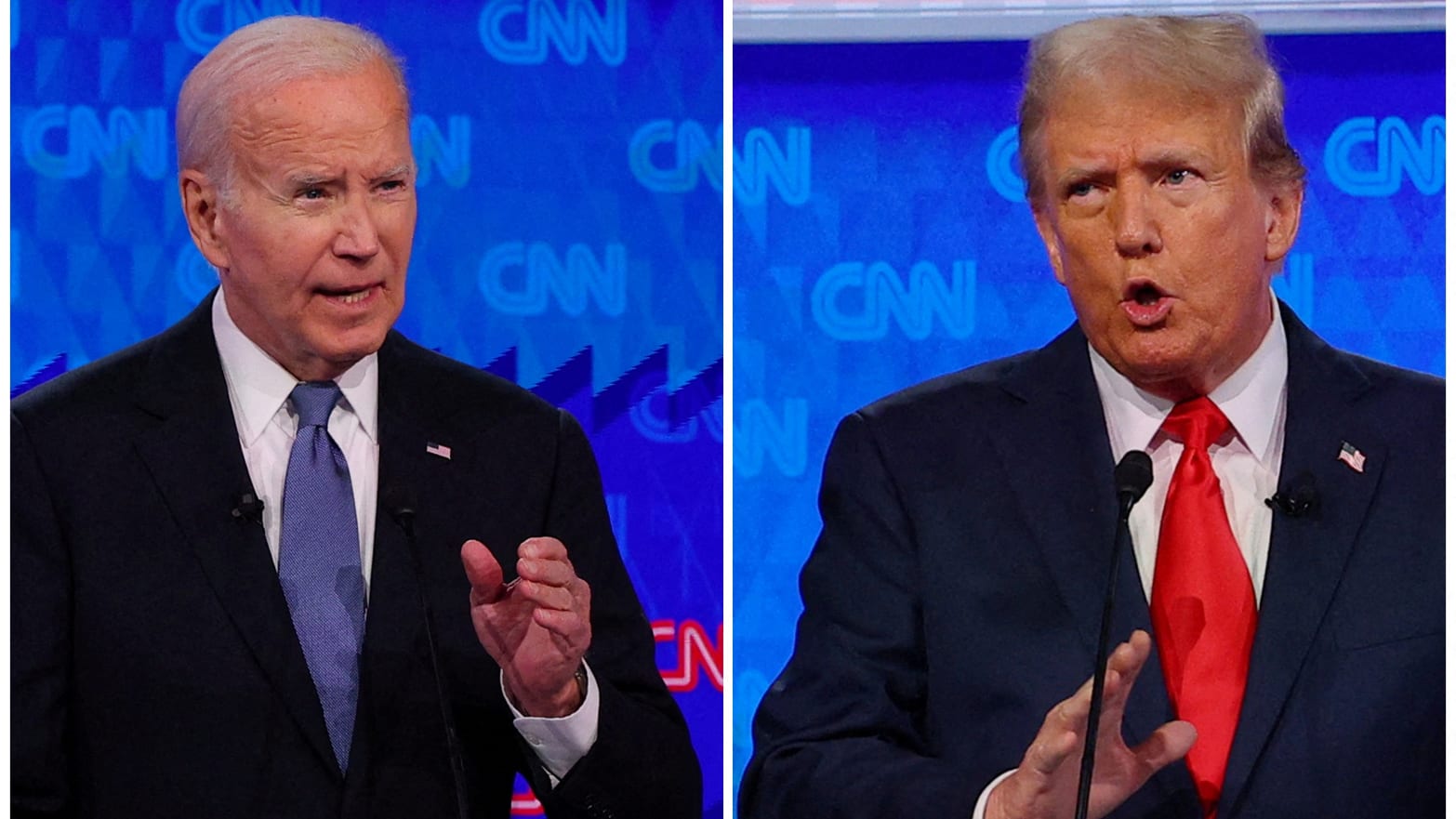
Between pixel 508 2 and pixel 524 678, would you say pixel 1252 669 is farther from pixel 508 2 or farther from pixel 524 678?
pixel 508 2

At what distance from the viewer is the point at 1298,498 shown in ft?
10.2

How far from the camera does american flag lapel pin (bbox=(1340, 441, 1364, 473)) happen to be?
318cm

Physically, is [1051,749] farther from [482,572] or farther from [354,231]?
[354,231]

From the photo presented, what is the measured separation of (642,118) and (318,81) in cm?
61

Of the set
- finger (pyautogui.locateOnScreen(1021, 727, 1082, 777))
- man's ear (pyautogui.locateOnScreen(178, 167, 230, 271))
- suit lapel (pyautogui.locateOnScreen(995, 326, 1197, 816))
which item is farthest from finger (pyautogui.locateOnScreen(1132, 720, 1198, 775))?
man's ear (pyautogui.locateOnScreen(178, 167, 230, 271))

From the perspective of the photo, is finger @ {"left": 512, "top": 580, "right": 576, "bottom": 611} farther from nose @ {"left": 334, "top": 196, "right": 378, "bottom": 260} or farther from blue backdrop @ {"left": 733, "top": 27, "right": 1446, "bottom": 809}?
nose @ {"left": 334, "top": 196, "right": 378, "bottom": 260}

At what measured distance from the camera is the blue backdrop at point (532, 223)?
3.41 metres

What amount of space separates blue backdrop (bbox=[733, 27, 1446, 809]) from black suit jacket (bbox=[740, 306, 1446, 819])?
128 millimetres

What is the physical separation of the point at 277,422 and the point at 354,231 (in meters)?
0.37

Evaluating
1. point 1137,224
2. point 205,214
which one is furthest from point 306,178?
point 1137,224

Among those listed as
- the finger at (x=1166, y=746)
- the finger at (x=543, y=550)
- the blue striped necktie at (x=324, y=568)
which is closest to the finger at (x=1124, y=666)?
the finger at (x=1166, y=746)

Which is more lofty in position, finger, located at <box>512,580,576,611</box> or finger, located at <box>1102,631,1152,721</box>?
finger, located at <box>512,580,576,611</box>

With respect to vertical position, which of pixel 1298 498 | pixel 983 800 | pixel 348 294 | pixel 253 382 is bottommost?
pixel 983 800

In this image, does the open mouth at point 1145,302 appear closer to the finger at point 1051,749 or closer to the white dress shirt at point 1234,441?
the white dress shirt at point 1234,441
